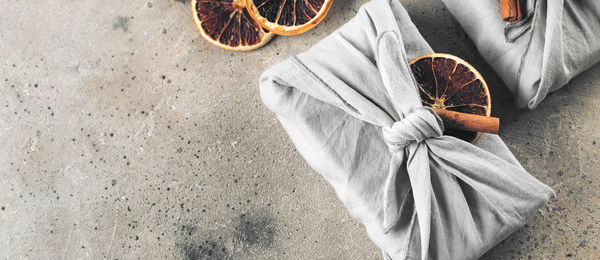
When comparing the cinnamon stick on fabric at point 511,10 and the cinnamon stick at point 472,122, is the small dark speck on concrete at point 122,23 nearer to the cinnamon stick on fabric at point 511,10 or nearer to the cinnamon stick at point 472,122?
the cinnamon stick at point 472,122

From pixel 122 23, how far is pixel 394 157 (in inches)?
57.3

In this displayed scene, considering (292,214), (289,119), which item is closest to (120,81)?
(289,119)

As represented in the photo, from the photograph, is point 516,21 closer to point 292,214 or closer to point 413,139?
point 413,139

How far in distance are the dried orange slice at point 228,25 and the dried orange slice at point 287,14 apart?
7cm

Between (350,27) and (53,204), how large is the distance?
1.62m

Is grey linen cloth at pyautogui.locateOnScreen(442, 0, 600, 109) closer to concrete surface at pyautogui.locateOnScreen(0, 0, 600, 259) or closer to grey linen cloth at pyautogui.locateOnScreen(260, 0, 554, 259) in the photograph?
concrete surface at pyautogui.locateOnScreen(0, 0, 600, 259)

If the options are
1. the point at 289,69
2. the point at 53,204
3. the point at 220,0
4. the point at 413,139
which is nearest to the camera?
the point at 413,139

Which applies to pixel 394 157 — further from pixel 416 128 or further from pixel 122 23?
pixel 122 23

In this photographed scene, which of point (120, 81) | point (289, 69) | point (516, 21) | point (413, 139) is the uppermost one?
point (120, 81)

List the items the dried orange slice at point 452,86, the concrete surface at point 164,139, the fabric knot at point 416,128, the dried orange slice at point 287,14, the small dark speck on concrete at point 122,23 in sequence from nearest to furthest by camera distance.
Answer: the fabric knot at point 416,128
the dried orange slice at point 452,86
the dried orange slice at point 287,14
the concrete surface at point 164,139
the small dark speck on concrete at point 122,23

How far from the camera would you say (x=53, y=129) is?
6.26 feet

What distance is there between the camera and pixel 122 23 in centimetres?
192

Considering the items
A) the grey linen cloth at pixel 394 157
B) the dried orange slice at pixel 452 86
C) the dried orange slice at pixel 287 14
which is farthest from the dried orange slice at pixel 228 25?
the dried orange slice at pixel 452 86

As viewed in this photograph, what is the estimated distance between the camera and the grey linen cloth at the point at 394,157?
1354 mm
